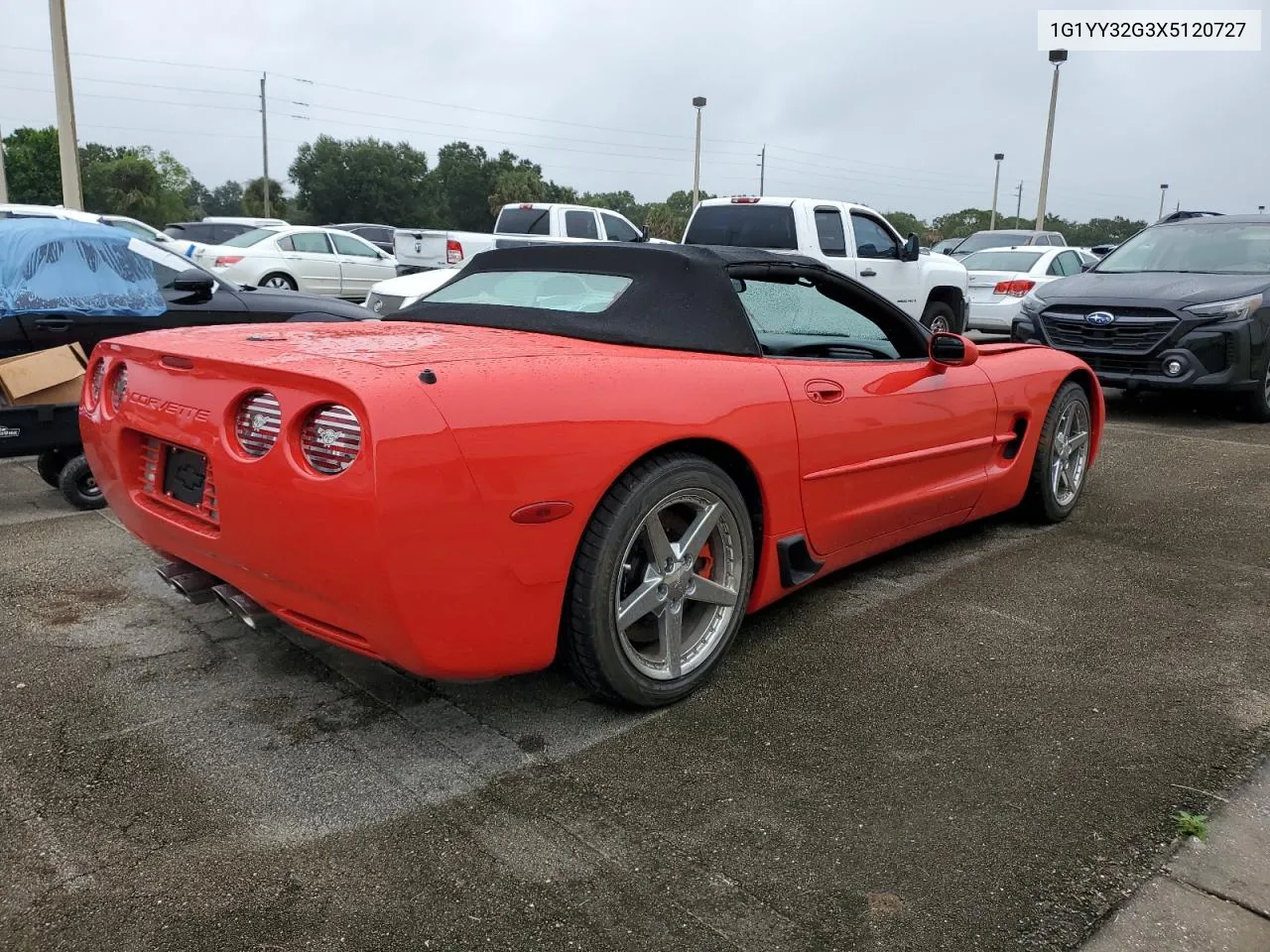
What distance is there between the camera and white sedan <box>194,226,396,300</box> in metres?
15.7

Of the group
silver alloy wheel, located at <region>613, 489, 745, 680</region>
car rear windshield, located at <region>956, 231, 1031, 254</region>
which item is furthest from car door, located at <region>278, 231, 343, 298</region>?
silver alloy wheel, located at <region>613, 489, 745, 680</region>

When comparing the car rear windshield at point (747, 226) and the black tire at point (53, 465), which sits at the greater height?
the car rear windshield at point (747, 226)

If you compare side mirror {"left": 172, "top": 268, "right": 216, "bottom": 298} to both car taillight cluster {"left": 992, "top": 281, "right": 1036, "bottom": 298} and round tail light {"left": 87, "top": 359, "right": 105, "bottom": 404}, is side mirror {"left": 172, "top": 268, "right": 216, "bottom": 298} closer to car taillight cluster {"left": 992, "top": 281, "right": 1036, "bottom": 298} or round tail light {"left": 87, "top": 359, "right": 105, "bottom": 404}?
round tail light {"left": 87, "top": 359, "right": 105, "bottom": 404}

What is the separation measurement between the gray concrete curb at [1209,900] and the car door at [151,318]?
4759 millimetres

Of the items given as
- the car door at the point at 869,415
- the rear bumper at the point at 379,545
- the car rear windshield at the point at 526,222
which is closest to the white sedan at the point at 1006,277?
the car rear windshield at the point at 526,222

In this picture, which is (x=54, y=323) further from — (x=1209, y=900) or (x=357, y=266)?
(x=357, y=266)

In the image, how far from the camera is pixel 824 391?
3.31 m

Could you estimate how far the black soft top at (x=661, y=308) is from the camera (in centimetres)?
308

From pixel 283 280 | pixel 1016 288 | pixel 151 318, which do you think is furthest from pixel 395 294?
pixel 1016 288

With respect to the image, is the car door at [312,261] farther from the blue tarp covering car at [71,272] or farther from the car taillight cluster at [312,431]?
the car taillight cluster at [312,431]

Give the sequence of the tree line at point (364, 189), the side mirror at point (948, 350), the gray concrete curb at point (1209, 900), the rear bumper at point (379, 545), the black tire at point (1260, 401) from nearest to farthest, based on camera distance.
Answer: the gray concrete curb at point (1209, 900)
the rear bumper at point (379, 545)
the side mirror at point (948, 350)
the black tire at point (1260, 401)
the tree line at point (364, 189)

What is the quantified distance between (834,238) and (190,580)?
8.68m

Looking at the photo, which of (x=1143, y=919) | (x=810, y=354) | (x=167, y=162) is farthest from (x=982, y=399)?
(x=167, y=162)

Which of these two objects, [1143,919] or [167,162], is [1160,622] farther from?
[167,162]
